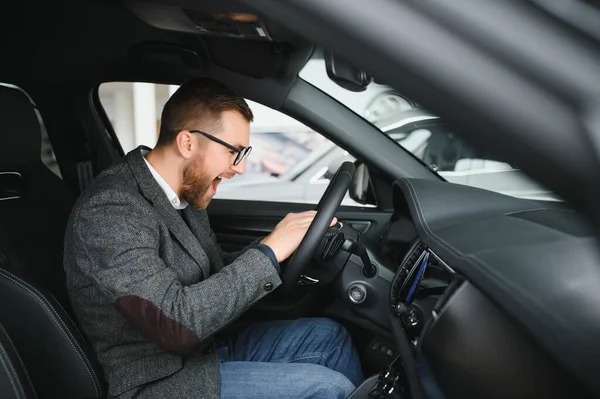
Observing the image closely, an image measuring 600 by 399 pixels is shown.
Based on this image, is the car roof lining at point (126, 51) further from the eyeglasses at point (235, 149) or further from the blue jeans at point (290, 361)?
the blue jeans at point (290, 361)

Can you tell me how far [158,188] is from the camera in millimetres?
1539

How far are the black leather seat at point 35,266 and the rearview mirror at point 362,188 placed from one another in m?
1.00

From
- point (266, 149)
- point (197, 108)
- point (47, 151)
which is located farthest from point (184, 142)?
point (266, 149)

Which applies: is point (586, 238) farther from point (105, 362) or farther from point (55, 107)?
point (55, 107)

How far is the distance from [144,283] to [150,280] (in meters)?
0.02

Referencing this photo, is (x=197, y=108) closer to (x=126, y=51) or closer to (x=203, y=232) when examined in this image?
(x=203, y=232)

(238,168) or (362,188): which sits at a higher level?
(238,168)

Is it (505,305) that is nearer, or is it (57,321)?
(505,305)

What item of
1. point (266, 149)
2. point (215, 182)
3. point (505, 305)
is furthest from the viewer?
point (266, 149)

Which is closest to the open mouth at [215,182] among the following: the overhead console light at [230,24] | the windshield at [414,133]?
the overhead console light at [230,24]

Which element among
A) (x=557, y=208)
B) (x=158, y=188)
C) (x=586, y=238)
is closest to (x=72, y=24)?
(x=158, y=188)

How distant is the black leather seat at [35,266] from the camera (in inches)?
56.6

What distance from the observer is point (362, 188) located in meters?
2.31

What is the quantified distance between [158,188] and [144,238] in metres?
0.21
